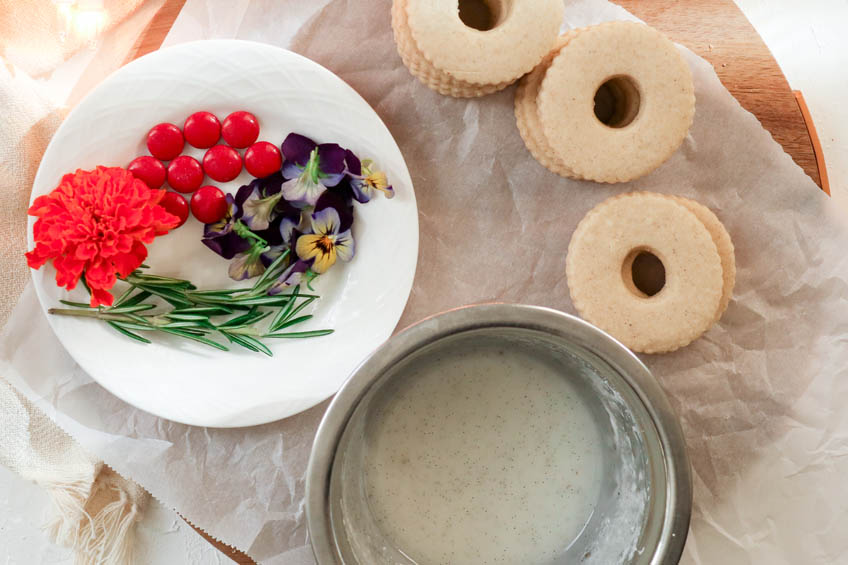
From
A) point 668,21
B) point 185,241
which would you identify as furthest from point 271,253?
point 668,21

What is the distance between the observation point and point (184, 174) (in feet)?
2.67

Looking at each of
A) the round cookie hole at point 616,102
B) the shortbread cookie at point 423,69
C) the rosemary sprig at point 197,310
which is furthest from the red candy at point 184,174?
the round cookie hole at point 616,102

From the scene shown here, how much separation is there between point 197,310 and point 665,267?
1.86 ft

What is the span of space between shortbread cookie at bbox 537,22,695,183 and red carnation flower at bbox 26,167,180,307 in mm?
466

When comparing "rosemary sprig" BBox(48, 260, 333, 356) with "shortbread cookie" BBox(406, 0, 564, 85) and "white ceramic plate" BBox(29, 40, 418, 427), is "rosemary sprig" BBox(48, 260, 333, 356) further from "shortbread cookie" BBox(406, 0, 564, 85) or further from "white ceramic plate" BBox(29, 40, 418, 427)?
"shortbread cookie" BBox(406, 0, 564, 85)

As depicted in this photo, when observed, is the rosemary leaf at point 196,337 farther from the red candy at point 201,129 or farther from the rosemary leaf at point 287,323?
the red candy at point 201,129

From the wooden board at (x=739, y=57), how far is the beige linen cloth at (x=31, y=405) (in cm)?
18

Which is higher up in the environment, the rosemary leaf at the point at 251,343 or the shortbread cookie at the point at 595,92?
the shortbread cookie at the point at 595,92

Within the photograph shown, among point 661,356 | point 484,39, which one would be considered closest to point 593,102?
point 484,39

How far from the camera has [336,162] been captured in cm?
80

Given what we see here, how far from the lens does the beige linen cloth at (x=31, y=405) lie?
33.3 inches

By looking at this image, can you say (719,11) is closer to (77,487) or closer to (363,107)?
(363,107)

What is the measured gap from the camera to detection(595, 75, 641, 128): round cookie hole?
827 mm

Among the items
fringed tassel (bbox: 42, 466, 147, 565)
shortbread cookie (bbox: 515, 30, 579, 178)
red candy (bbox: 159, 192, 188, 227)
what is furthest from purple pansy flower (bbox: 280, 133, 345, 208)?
fringed tassel (bbox: 42, 466, 147, 565)
